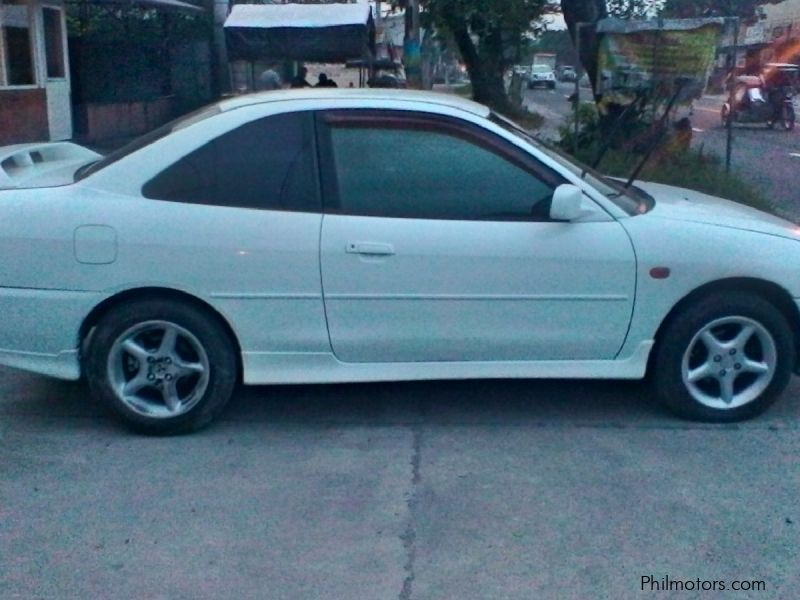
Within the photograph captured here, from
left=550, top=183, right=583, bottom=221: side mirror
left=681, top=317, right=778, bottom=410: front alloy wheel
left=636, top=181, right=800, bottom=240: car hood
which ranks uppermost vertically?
left=550, top=183, right=583, bottom=221: side mirror

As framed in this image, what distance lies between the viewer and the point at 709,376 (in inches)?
213

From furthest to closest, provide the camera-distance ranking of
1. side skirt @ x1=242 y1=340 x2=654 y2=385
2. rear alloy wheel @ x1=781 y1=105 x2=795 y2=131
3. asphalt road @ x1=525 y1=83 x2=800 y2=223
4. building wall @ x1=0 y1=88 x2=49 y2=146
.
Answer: rear alloy wheel @ x1=781 y1=105 x2=795 y2=131 < building wall @ x1=0 y1=88 x2=49 y2=146 < asphalt road @ x1=525 y1=83 x2=800 y2=223 < side skirt @ x1=242 y1=340 x2=654 y2=385

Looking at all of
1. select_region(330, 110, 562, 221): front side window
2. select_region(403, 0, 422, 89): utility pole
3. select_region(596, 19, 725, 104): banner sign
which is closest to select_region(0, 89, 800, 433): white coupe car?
select_region(330, 110, 562, 221): front side window

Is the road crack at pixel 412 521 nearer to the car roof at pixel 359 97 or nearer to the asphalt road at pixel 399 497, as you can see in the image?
the asphalt road at pixel 399 497

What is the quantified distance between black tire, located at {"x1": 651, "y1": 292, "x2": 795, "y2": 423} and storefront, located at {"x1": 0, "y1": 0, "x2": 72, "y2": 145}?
12613 mm

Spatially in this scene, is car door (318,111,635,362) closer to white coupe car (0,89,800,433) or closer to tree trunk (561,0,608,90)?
white coupe car (0,89,800,433)

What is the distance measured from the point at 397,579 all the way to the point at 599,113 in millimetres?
10515

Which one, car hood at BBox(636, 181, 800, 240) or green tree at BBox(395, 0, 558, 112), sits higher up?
green tree at BBox(395, 0, 558, 112)

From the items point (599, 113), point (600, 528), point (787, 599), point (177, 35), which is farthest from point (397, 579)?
point (177, 35)

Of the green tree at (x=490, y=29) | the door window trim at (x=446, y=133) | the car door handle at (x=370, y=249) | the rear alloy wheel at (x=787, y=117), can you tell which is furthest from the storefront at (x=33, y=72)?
the rear alloy wheel at (x=787, y=117)

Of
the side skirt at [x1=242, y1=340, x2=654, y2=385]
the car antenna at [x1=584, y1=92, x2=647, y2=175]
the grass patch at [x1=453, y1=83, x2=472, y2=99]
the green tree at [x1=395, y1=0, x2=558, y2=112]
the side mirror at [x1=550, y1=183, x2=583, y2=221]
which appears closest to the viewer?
the side mirror at [x1=550, y1=183, x2=583, y2=221]

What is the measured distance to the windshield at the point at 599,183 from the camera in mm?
5395

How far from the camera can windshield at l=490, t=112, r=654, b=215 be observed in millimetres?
5395

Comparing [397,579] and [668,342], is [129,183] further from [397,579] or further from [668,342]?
[668,342]
